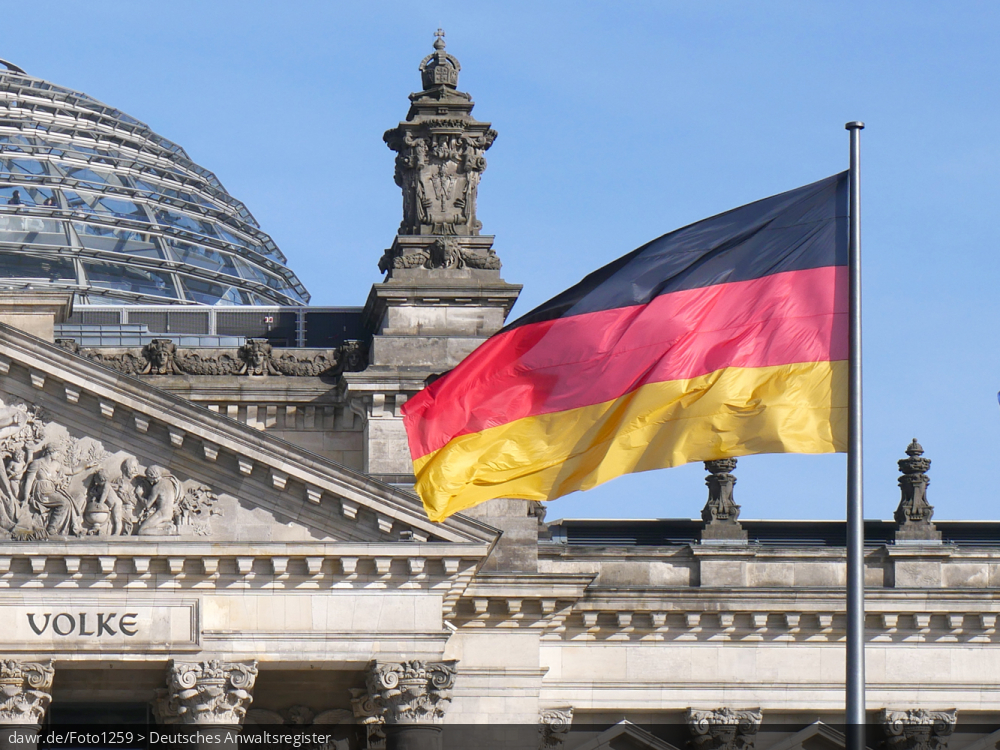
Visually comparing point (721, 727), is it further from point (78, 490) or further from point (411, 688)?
point (78, 490)

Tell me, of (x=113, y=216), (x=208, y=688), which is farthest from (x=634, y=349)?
(x=113, y=216)

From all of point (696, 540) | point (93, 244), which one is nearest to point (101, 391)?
point (696, 540)

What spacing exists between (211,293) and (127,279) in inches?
110

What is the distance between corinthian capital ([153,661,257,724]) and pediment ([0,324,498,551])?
2.33 metres

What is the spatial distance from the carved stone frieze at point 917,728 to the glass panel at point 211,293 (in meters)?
25.5

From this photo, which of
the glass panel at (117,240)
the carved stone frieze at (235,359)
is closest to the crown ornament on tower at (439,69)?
the carved stone frieze at (235,359)

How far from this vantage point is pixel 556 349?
28266mm

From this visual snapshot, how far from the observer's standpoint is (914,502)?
4666cm

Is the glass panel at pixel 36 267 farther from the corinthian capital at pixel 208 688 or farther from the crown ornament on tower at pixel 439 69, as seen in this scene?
the corinthian capital at pixel 208 688

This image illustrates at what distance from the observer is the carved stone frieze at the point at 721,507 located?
4556 cm

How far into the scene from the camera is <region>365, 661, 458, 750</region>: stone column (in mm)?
38281

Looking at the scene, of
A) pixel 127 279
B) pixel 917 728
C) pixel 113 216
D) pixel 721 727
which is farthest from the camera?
pixel 113 216

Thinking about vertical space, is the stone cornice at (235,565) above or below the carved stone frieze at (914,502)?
below

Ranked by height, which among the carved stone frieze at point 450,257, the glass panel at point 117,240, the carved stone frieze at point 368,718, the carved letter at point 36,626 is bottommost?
the carved stone frieze at point 368,718
